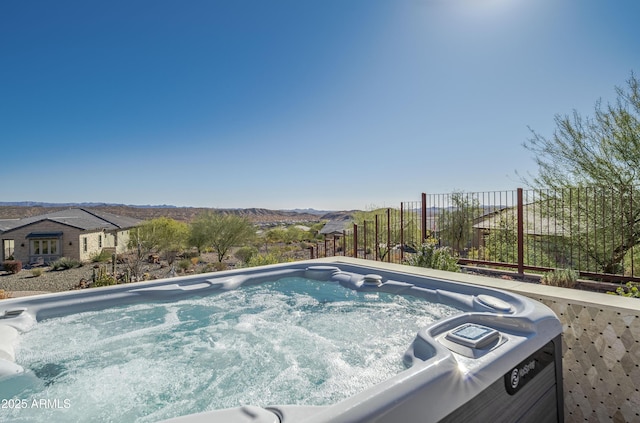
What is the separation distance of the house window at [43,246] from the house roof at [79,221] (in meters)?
1.03

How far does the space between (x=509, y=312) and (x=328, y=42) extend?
17.1ft

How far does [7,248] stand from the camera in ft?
57.4

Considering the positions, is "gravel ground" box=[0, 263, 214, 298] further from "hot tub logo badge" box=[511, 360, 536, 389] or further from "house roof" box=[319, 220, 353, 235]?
"hot tub logo badge" box=[511, 360, 536, 389]

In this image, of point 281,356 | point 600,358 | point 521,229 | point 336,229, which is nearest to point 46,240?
point 336,229

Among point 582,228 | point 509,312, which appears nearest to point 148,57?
point 509,312

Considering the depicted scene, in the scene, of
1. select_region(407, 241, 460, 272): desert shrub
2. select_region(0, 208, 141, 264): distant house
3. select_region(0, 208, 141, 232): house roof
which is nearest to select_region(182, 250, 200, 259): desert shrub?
select_region(0, 208, 141, 264): distant house

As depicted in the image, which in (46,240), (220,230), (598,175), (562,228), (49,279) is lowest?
(49,279)

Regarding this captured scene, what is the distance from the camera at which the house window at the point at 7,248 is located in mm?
17266

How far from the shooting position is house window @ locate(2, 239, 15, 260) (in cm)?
1727

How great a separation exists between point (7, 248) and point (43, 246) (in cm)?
187

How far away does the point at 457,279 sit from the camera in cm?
276

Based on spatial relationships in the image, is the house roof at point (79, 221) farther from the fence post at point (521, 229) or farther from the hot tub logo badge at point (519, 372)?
the hot tub logo badge at point (519, 372)

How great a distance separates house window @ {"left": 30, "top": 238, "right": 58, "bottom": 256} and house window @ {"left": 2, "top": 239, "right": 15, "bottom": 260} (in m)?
1.20

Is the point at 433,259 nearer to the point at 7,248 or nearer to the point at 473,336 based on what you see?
the point at 473,336
